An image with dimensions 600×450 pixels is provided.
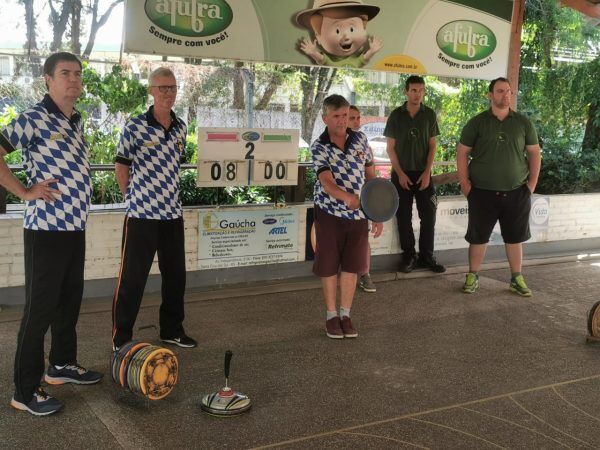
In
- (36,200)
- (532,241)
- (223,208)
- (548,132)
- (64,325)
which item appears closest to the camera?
(36,200)

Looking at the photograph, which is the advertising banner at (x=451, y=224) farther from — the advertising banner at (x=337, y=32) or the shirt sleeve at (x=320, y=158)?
the shirt sleeve at (x=320, y=158)

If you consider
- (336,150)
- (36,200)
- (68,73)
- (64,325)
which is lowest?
(64,325)

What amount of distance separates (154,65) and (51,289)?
10.4ft

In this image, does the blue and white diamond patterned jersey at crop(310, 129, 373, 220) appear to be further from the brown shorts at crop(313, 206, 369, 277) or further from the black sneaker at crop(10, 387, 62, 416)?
the black sneaker at crop(10, 387, 62, 416)

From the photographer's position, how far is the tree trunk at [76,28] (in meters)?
5.97

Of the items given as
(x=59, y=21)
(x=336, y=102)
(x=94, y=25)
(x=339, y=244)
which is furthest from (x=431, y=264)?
(x=59, y=21)

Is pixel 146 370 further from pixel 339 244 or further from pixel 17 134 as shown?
pixel 339 244

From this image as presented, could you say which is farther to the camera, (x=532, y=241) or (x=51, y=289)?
(x=532, y=241)

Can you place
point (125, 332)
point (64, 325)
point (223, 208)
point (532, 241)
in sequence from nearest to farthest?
point (64, 325)
point (125, 332)
point (223, 208)
point (532, 241)

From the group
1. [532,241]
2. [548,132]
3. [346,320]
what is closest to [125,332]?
[346,320]

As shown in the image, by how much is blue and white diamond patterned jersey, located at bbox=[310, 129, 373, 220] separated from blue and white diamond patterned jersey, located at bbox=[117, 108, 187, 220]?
3.36 ft

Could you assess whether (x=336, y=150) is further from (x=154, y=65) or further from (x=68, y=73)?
(x=154, y=65)

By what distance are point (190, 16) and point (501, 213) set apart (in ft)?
10.6

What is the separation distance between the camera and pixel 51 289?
138 inches
